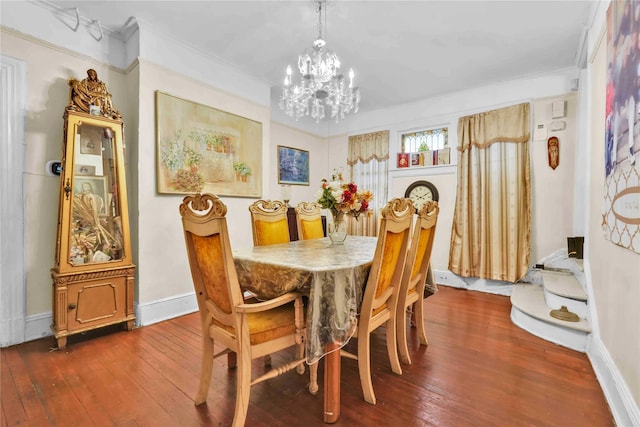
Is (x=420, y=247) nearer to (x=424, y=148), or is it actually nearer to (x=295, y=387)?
(x=295, y=387)

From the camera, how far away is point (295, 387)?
1.82 metres

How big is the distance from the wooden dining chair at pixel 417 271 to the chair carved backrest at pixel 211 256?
1.18 meters

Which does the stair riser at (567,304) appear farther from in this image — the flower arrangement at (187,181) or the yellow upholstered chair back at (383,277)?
the flower arrangement at (187,181)

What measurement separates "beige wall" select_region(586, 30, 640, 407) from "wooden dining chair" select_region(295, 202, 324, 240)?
90.4 inches

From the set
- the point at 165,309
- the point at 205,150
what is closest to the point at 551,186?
the point at 205,150

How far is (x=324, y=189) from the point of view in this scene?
2297mm

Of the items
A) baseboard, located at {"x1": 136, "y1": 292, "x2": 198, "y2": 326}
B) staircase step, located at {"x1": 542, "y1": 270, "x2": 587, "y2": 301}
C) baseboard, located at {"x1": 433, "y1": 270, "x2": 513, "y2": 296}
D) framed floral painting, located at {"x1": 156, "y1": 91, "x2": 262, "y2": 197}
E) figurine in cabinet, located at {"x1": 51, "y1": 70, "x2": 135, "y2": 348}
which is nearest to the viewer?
figurine in cabinet, located at {"x1": 51, "y1": 70, "x2": 135, "y2": 348}

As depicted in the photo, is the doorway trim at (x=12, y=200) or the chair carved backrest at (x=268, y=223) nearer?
the doorway trim at (x=12, y=200)

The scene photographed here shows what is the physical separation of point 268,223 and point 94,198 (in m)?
1.51

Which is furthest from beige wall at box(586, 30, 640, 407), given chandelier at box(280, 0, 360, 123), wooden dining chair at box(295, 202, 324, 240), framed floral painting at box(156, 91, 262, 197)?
framed floral painting at box(156, 91, 262, 197)

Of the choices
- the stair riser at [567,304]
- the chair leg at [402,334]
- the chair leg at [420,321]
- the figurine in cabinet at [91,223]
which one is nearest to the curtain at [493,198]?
the stair riser at [567,304]

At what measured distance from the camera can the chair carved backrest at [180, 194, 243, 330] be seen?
1.34 metres

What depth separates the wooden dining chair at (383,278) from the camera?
1.60 m

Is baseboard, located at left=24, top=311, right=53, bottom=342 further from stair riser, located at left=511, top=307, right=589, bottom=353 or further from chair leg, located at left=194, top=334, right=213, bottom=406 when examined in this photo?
stair riser, located at left=511, top=307, right=589, bottom=353
